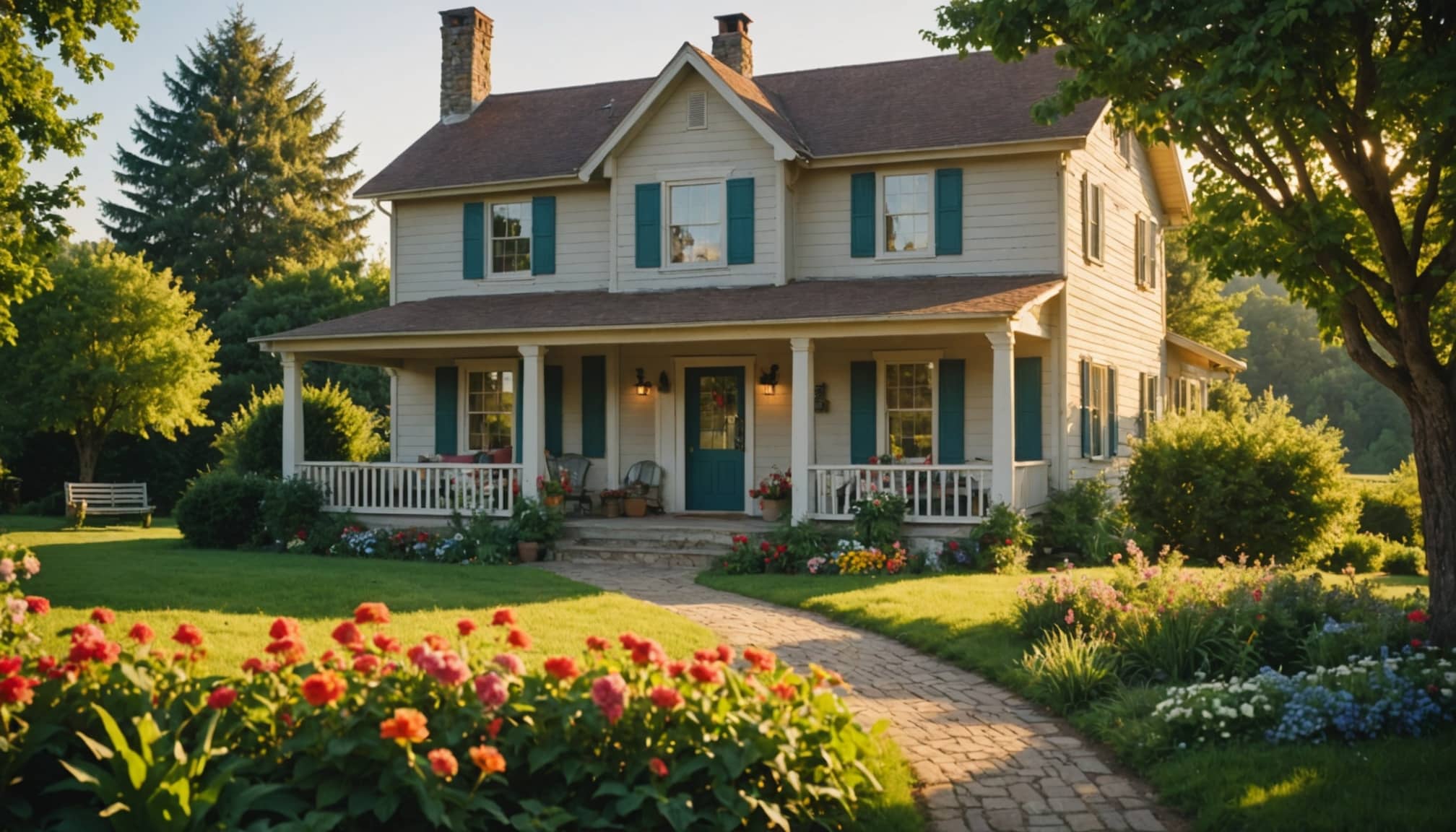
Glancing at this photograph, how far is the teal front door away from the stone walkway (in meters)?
6.41

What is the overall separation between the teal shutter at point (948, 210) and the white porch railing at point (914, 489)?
123 inches

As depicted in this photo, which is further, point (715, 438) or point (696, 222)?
point (715, 438)

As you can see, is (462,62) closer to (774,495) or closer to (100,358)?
(774,495)

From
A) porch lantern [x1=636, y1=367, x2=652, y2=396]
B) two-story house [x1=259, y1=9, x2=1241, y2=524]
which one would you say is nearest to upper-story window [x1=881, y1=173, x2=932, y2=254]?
two-story house [x1=259, y1=9, x2=1241, y2=524]

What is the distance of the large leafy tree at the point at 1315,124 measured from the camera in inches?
287

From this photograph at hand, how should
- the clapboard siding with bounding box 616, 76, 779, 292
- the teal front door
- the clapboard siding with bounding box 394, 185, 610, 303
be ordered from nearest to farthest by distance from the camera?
the clapboard siding with bounding box 616, 76, 779, 292 → the teal front door → the clapboard siding with bounding box 394, 185, 610, 303

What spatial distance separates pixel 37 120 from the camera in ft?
53.4

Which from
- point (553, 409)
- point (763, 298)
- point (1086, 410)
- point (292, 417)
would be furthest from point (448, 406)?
point (1086, 410)

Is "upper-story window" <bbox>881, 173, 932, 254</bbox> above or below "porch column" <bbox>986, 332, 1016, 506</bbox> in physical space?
above

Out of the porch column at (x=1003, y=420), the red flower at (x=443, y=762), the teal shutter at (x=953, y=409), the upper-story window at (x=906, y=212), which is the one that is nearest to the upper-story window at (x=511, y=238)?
the upper-story window at (x=906, y=212)

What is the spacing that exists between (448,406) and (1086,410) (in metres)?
9.73

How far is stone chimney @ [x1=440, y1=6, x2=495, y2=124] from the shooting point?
2112 centimetres

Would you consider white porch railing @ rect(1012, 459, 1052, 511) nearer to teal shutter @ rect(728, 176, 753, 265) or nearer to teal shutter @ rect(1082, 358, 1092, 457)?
teal shutter @ rect(1082, 358, 1092, 457)

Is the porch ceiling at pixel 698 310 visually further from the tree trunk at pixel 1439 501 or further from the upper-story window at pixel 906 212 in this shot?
the tree trunk at pixel 1439 501
